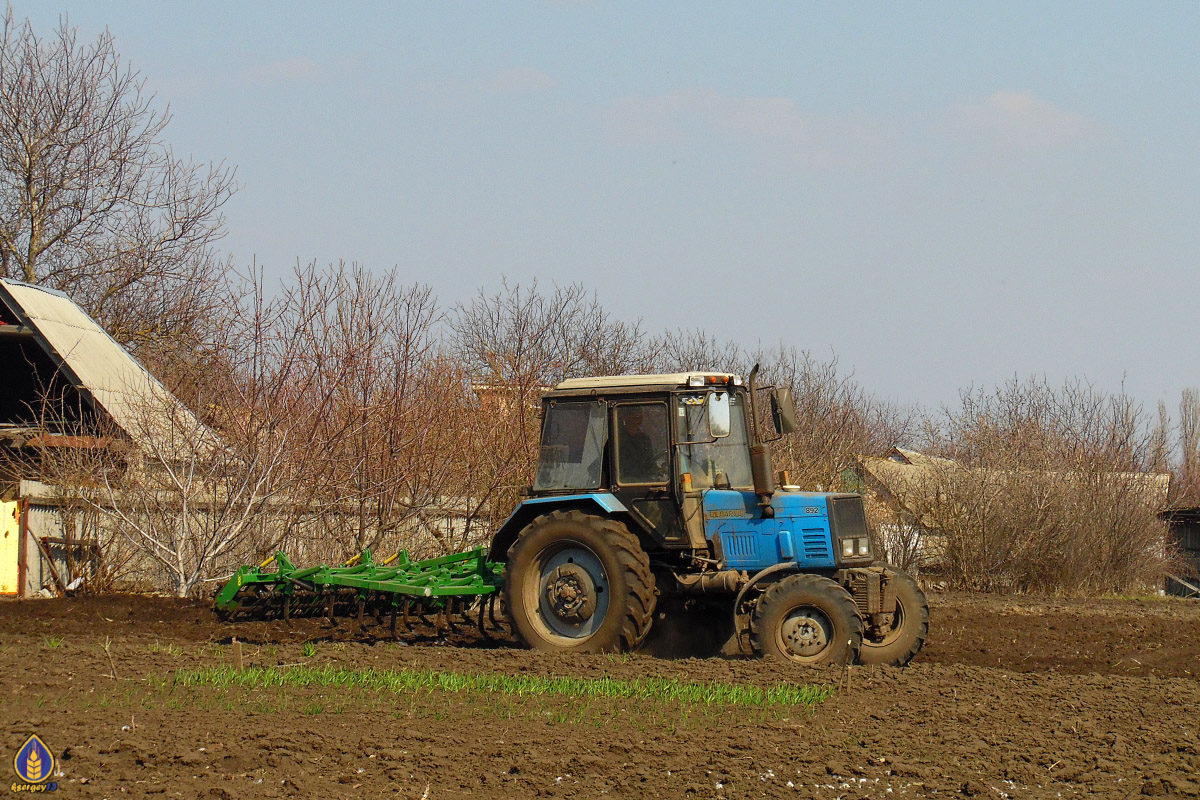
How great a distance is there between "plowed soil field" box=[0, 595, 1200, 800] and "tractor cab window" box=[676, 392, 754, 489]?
145cm

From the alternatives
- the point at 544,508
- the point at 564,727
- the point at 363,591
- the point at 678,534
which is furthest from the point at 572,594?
the point at 564,727

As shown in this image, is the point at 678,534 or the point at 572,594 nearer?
the point at 678,534

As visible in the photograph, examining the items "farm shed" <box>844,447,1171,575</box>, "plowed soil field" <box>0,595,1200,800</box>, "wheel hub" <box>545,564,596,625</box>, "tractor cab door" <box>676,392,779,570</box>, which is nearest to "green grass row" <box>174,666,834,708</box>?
"plowed soil field" <box>0,595,1200,800</box>

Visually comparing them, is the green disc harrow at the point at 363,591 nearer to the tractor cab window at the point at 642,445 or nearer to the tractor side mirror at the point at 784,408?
the tractor cab window at the point at 642,445

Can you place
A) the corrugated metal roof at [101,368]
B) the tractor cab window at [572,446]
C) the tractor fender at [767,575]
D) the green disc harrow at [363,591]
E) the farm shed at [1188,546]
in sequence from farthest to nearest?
the farm shed at [1188,546]
the corrugated metal roof at [101,368]
the green disc harrow at [363,591]
the tractor cab window at [572,446]
the tractor fender at [767,575]

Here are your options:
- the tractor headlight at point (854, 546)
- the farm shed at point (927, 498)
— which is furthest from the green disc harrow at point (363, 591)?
the farm shed at point (927, 498)

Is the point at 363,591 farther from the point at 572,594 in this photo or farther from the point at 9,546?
the point at 9,546

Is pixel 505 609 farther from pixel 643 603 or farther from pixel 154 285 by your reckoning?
pixel 154 285

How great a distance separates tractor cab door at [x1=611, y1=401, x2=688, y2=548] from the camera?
29.6 feet

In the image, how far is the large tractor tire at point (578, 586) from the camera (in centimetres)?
880

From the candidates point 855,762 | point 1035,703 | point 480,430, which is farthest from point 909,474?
point 855,762

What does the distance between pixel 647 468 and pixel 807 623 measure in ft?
5.69

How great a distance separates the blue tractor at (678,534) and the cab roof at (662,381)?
1 cm

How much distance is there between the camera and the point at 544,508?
9422 mm
